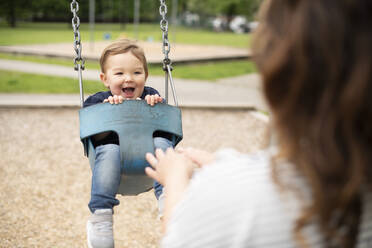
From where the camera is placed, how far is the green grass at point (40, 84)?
7.65 meters

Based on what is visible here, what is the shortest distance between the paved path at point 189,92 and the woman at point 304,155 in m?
5.49

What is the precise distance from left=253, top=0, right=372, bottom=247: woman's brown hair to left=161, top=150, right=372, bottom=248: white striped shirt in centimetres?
3

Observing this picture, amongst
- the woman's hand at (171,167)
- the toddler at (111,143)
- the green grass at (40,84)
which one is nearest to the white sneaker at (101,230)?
the toddler at (111,143)

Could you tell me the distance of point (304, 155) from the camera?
885mm

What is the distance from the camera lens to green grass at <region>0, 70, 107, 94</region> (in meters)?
7.65

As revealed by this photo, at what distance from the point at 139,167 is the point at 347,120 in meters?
1.40

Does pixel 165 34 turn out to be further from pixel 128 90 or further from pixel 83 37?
pixel 83 37

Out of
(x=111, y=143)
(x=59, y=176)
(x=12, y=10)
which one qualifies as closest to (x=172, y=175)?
(x=111, y=143)

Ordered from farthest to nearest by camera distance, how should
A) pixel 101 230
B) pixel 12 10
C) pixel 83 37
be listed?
pixel 12 10 → pixel 83 37 → pixel 101 230

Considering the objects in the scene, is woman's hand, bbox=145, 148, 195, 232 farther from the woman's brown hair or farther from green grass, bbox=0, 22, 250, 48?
green grass, bbox=0, 22, 250, 48

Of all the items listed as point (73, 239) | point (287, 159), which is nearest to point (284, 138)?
point (287, 159)

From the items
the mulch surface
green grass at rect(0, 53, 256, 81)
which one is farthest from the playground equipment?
green grass at rect(0, 53, 256, 81)

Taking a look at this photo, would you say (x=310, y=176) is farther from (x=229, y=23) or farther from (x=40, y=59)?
(x=229, y=23)

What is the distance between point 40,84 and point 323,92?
25.8 ft
